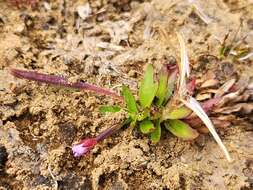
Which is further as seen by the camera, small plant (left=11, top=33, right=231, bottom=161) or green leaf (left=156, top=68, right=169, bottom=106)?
green leaf (left=156, top=68, right=169, bottom=106)

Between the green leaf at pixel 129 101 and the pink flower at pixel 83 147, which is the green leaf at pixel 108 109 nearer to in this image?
the green leaf at pixel 129 101

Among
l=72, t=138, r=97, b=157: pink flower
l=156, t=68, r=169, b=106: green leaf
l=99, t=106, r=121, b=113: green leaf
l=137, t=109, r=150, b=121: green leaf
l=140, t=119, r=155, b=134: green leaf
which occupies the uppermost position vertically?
l=156, t=68, r=169, b=106: green leaf

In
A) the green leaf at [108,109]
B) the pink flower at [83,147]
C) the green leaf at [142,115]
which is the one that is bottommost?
the pink flower at [83,147]

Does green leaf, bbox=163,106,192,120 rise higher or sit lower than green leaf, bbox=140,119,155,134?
higher

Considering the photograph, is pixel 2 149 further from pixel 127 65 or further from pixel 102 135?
pixel 127 65

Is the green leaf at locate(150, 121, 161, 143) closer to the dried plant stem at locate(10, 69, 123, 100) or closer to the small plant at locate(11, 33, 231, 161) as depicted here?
the small plant at locate(11, 33, 231, 161)

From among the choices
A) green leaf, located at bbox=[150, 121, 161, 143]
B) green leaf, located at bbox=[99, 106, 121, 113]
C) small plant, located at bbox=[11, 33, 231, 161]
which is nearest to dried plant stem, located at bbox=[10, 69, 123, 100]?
small plant, located at bbox=[11, 33, 231, 161]

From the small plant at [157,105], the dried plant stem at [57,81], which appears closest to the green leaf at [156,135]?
the small plant at [157,105]

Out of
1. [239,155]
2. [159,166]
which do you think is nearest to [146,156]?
[159,166]
